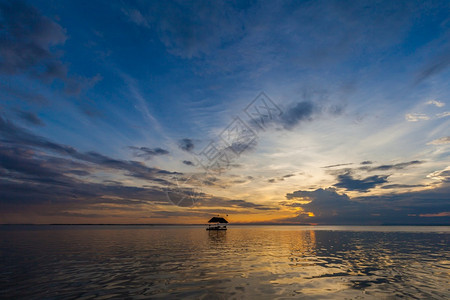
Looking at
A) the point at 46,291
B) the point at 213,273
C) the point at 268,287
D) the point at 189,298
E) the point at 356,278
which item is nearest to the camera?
the point at 189,298

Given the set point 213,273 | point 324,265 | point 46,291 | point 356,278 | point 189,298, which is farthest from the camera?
Answer: point 324,265

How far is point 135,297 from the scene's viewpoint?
1513 centimetres

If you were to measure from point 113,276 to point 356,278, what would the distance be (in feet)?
67.3

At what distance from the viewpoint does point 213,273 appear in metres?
22.1

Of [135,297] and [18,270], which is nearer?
[135,297]

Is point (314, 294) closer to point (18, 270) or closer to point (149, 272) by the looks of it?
point (149, 272)

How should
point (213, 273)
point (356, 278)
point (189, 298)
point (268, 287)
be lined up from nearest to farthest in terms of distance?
point (189, 298)
point (268, 287)
point (356, 278)
point (213, 273)

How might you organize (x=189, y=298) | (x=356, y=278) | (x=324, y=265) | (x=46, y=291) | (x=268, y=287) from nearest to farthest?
(x=189, y=298), (x=46, y=291), (x=268, y=287), (x=356, y=278), (x=324, y=265)

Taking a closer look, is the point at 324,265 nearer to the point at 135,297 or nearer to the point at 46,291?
the point at 135,297

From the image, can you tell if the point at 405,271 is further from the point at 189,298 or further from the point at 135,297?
the point at 135,297

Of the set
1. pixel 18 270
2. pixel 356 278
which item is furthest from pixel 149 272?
pixel 356 278

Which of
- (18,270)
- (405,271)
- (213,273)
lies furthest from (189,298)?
(405,271)

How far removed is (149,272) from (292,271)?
13.5 m

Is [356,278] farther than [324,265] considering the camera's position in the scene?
No
